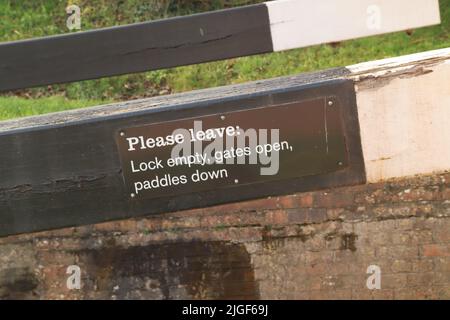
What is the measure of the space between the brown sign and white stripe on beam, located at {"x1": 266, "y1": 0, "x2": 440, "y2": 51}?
40cm

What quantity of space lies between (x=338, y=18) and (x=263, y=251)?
1396 millimetres

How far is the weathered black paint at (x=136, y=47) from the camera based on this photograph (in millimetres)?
3826

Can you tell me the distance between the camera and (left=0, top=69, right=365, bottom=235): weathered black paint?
12.3 ft

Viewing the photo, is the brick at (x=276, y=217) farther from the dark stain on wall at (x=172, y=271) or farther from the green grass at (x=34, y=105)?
the green grass at (x=34, y=105)

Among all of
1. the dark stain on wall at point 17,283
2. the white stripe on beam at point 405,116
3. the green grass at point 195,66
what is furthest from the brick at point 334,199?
the green grass at point 195,66

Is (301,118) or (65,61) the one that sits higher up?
(65,61)

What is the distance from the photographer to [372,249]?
3.97 m

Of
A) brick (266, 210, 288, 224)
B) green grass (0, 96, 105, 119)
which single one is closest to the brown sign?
brick (266, 210, 288, 224)

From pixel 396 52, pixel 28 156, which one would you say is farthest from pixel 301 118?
pixel 396 52

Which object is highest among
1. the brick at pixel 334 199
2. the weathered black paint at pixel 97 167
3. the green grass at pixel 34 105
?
the green grass at pixel 34 105

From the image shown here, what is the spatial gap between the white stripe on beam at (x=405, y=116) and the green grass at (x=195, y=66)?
3.88 m

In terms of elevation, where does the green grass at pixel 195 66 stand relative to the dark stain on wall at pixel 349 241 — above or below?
above
